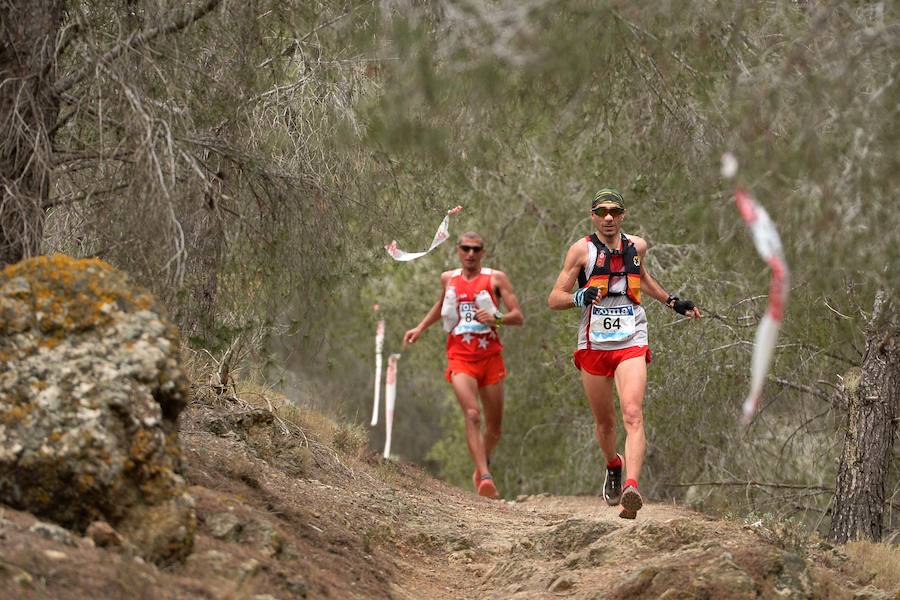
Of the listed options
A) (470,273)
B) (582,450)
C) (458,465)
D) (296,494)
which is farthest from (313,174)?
(458,465)

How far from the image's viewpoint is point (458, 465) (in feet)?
73.6

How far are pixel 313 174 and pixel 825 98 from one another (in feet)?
12.5

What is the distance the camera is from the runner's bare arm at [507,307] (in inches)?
421

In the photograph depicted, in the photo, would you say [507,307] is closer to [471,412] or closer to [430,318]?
[430,318]

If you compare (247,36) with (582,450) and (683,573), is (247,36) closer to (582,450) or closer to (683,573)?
(683,573)

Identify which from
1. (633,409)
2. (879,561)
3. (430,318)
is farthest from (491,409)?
(879,561)

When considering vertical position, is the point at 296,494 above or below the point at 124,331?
below

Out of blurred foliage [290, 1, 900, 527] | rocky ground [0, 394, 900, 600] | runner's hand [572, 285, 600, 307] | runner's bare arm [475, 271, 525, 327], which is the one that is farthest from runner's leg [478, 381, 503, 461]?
runner's hand [572, 285, 600, 307]

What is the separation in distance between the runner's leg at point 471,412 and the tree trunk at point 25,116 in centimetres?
485

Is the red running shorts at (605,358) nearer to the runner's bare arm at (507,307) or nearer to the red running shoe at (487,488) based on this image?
the runner's bare arm at (507,307)

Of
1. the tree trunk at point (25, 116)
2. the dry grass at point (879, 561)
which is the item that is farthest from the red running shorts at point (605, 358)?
the tree trunk at point (25, 116)

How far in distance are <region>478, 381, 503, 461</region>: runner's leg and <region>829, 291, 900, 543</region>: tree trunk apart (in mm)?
2813

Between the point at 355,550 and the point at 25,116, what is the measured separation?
2.86m

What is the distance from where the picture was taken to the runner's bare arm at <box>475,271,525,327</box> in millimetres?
10703
